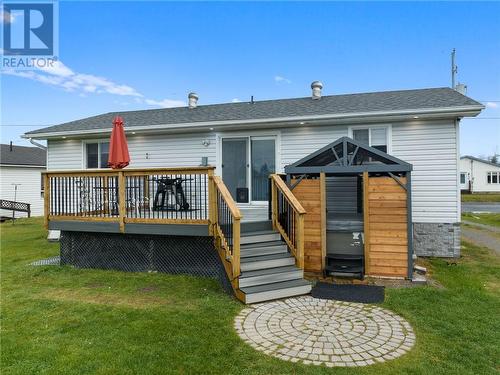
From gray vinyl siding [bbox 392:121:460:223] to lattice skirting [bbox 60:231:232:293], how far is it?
5021 millimetres

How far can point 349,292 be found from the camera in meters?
5.14

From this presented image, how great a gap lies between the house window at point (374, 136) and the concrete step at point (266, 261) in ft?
13.2

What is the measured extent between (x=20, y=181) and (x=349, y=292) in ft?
67.7

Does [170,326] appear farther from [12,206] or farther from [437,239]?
[12,206]

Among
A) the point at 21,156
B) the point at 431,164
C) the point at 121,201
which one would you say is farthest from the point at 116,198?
the point at 21,156

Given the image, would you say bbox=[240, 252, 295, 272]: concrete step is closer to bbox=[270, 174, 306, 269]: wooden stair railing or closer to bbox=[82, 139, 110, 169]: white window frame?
bbox=[270, 174, 306, 269]: wooden stair railing

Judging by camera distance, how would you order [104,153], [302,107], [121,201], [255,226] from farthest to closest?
[104,153]
[302,107]
[255,226]
[121,201]

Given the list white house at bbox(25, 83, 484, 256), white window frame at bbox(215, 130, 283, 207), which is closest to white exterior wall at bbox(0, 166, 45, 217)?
white house at bbox(25, 83, 484, 256)

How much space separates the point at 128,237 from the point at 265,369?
452 cm

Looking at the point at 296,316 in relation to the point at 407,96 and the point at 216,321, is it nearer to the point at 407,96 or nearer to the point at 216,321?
the point at 216,321

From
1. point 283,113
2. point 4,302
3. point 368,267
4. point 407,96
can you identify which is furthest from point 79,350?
point 407,96

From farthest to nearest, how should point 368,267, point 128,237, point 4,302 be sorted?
point 128,237, point 368,267, point 4,302

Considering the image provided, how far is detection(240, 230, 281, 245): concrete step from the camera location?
5801mm

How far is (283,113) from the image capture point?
27.9ft
